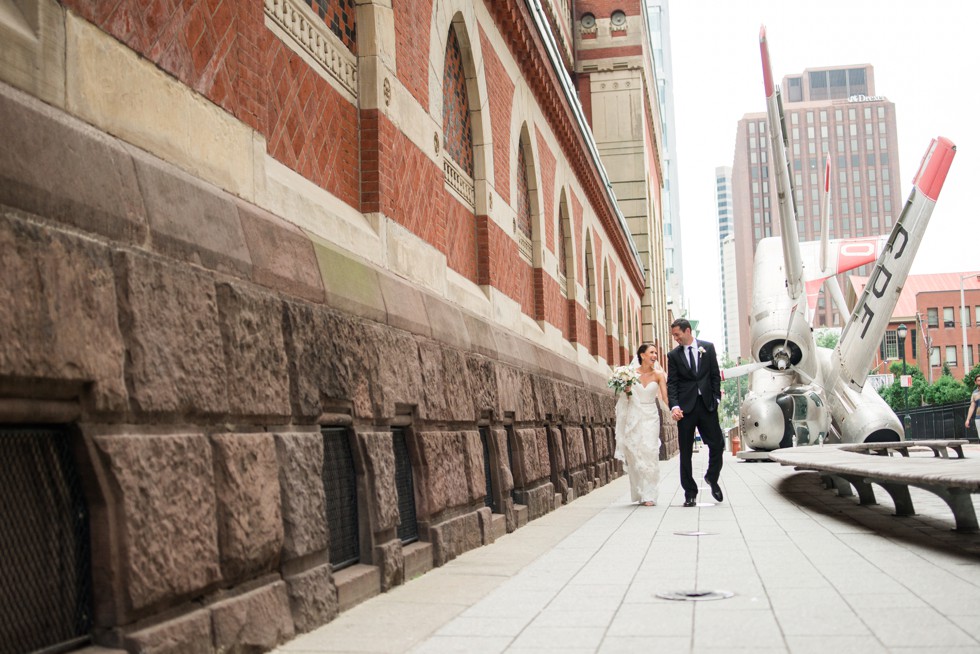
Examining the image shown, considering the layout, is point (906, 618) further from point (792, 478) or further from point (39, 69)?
Answer: point (792, 478)

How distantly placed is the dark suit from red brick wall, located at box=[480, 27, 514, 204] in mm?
2832

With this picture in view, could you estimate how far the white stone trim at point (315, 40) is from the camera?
646 cm

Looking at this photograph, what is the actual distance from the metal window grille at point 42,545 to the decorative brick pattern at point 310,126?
2.93 m

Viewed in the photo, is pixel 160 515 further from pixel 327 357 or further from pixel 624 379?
pixel 624 379

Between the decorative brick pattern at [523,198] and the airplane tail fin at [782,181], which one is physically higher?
the airplane tail fin at [782,181]

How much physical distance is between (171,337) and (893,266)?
24587 mm

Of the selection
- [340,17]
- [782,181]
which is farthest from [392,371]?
[782,181]

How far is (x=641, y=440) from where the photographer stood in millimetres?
12820

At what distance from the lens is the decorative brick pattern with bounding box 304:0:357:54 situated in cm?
721

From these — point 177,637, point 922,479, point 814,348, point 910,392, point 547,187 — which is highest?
point 547,187

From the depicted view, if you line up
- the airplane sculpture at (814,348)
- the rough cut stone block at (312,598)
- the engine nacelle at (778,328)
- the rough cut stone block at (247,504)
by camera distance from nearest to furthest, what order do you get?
the rough cut stone block at (247,504), the rough cut stone block at (312,598), the airplane sculpture at (814,348), the engine nacelle at (778,328)

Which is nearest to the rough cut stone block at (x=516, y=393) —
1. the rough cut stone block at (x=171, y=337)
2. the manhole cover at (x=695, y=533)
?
the manhole cover at (x=695, y=533)

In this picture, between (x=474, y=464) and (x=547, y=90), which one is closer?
(x=474, y=464)

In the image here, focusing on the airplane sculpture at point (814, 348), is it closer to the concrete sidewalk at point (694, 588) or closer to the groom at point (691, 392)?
the groom at point (691, 392)
